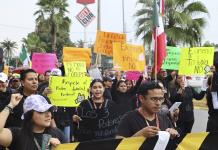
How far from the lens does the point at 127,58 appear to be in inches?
458

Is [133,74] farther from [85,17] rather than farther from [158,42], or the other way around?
[85,17]

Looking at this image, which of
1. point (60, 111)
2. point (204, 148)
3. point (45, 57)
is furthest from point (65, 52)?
point (204, 148)

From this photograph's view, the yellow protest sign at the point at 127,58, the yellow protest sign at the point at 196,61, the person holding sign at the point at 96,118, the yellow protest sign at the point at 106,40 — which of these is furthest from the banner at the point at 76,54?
the person holding sign at the point at 96,118

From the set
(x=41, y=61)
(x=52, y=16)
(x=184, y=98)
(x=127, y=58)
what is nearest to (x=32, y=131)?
(x=184, y=98)

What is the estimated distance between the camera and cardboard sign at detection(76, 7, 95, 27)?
57.9ft

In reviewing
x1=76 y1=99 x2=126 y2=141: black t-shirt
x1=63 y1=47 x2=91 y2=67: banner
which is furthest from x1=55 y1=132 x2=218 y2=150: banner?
x1=63 y1=47 x2=91 y2=67: banner

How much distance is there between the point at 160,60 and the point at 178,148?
547 centimetres

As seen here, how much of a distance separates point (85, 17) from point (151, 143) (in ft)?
44.5

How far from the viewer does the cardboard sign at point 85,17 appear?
57.9 feet

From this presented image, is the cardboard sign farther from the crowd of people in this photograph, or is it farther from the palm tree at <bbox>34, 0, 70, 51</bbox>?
the palm tree at <bbox>34, 0, 70, 51</bbox>

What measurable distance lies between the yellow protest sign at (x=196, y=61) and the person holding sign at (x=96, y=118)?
471 cm

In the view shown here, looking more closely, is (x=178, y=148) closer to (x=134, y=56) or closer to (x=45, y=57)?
(x=134, y=56)

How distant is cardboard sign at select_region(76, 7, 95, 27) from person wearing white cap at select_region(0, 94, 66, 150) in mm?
13475

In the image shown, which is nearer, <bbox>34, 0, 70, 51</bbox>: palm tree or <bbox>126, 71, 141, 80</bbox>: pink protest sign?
<bbox>126, 71, 141, 80</bbox>: pink protest sign
